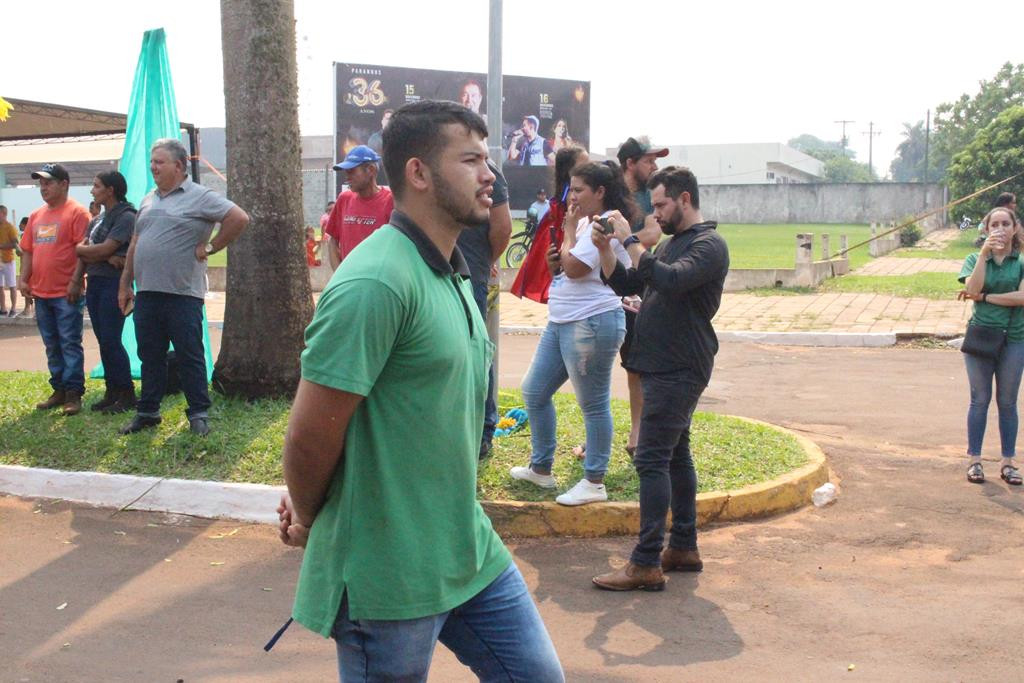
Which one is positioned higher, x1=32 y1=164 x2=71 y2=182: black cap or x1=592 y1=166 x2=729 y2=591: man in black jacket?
x1=32 y1=164 x2=71 y2=182: black cap

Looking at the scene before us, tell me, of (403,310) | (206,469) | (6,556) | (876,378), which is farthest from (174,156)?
(876,378)

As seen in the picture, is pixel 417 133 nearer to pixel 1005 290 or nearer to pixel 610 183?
pixel 610 183

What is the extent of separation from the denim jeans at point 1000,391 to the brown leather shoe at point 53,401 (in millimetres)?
6460

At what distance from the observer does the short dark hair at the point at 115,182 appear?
7.64 m

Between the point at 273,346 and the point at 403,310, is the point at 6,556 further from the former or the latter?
the point at 403,310

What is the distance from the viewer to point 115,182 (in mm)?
7703

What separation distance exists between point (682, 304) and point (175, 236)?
3.53 metres

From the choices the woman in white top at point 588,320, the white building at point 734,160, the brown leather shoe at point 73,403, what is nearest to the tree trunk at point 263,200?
the brown leather shoe at point 73,403

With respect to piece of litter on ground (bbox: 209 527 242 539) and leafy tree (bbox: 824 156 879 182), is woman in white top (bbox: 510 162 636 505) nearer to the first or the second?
piece of litter on ground (bbox: 209 527 242 539)

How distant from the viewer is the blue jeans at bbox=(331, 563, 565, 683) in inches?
89.3

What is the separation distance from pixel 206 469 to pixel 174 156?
1.99 m

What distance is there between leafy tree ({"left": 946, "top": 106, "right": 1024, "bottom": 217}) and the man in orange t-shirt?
1364 inches

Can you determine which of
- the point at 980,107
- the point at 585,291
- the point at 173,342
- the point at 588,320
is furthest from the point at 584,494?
the point at 980,107

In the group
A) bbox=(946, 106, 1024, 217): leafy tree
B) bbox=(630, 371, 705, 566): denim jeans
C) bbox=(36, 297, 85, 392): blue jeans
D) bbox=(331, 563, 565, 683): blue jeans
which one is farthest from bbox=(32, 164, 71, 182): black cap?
bbox=(946, 106, 1024, 217): leafy tree
